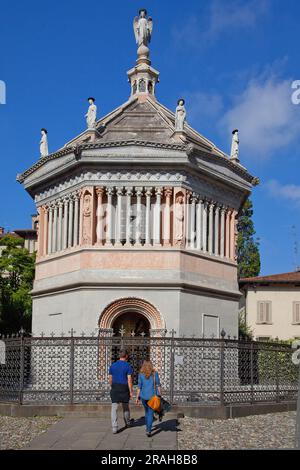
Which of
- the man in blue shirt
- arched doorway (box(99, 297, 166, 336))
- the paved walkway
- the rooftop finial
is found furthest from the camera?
the rooftop finial

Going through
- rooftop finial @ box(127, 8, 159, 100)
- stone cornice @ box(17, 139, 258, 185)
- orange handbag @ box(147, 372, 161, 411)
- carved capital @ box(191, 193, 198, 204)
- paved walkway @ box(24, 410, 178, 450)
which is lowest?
paved walkway @ box(24, 410, 178, 450)

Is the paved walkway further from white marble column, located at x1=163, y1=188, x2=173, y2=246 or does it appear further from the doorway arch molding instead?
white marble column, located at x1=163, y1=188, x2=173, y2=246

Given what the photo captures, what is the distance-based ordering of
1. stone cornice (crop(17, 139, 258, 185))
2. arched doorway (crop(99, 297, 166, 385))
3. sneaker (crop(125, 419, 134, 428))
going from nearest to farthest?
sneaker (crop(125, 419, 134, 428)), arched doorway (crop(99, 297, 166, 385)), stone cornice (crop(17, 139, 258, 185))

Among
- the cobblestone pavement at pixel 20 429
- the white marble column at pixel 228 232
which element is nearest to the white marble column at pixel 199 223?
the white marble column at pixel 228 232

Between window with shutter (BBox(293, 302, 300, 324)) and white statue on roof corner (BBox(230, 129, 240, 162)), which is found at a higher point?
white statue on roof corner (BBox(230, 129, 240, 162))

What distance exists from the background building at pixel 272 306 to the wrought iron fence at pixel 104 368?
28.3 meters

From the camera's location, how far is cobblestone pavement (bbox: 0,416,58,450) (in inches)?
496

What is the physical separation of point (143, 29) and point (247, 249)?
24472 mm

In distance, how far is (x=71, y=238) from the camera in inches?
989

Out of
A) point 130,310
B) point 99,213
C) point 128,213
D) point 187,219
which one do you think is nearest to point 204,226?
point 187,219

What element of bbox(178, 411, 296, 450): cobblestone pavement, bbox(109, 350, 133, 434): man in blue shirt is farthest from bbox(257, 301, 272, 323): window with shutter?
Result: bbox(109, 350, 133, 434): man in blue shirt

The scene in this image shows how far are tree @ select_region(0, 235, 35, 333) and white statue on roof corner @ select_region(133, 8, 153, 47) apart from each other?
42.5 feet

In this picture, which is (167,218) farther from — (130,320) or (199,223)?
(130,320)
